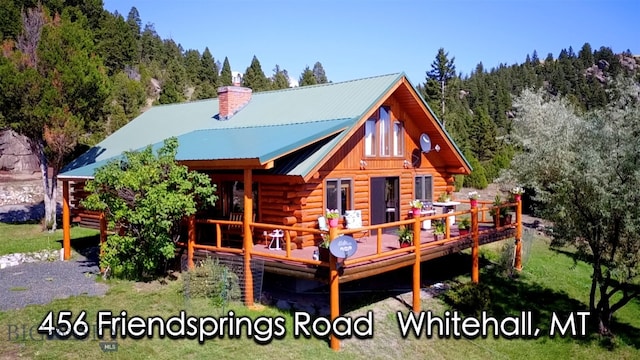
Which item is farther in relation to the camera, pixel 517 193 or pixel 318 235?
pixel 517 193

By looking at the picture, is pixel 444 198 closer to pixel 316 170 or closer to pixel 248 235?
pixel 316 170

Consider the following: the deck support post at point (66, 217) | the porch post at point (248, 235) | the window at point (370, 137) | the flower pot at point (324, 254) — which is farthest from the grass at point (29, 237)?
the flower pot at point (324, 254)

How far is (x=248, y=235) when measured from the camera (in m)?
12.6

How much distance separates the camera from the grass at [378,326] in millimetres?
9742

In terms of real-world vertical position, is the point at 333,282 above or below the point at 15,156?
below

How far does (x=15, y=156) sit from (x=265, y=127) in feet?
93.9

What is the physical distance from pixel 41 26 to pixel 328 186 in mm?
16632

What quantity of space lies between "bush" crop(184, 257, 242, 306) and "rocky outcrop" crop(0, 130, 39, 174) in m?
29.9

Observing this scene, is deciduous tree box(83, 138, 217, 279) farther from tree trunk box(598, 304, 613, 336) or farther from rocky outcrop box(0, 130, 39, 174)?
rocky outcrop box(0, 130, 39, 174)

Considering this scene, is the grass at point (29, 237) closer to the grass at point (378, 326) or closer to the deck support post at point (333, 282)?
the grass at point (378, 326)

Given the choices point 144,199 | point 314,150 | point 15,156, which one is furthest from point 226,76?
point 144,199

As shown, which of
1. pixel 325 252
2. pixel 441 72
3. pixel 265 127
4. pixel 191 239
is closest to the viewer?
pixel 325 252

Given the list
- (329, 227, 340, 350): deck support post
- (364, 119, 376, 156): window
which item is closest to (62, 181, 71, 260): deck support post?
(364, 119, 376, 156): window

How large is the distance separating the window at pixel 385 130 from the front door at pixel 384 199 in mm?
984
